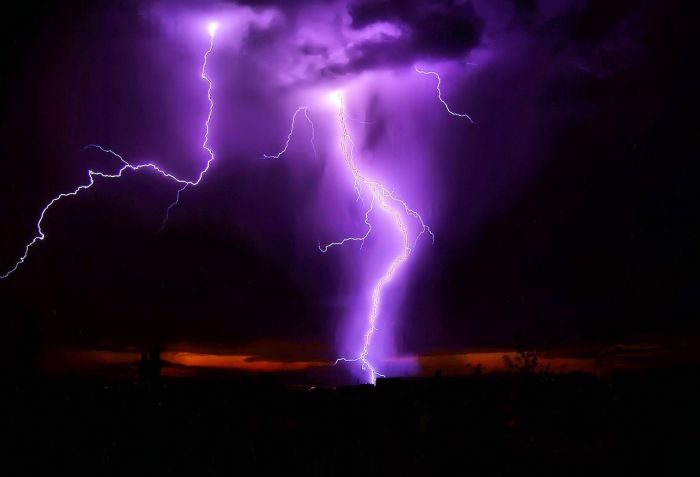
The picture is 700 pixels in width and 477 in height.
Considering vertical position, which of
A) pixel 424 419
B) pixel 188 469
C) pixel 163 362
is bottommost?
pixel 188 469

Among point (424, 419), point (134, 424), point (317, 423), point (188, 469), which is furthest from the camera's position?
point (317, 423)

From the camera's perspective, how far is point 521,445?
344 inches

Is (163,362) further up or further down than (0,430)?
further up

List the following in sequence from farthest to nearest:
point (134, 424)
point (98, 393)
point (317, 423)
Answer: point (98, 393) → point (317, 423) → point (134, 424)

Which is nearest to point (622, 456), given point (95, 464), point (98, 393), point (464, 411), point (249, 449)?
point (464, 411)

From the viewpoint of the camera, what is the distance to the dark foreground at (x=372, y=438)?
26.3 ft

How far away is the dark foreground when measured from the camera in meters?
8.02

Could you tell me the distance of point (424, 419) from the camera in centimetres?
939

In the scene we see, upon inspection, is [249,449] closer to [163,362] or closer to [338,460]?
[338,460]

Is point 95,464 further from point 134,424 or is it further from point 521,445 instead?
point 521,445

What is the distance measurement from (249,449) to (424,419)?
2834 mm

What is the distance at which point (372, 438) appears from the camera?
9305 mm

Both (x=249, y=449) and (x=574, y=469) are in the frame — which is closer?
(x=574, y=469)

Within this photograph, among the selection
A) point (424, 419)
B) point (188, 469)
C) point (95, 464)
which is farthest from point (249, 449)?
point (424, 419)
